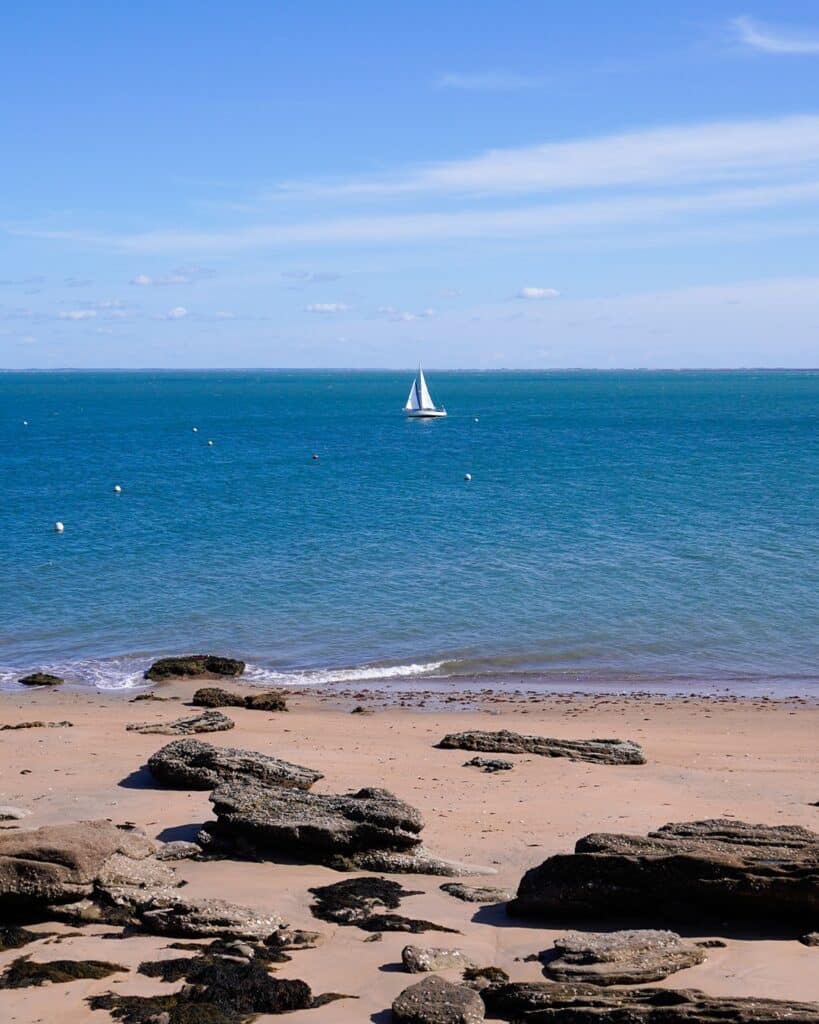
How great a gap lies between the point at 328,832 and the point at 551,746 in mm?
8251

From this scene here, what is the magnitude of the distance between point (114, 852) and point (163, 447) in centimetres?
9234

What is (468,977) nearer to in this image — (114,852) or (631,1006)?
(631,1006)

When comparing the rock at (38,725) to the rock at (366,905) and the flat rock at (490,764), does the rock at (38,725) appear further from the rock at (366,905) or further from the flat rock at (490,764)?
the rock at (366,905)

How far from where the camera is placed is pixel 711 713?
1070 inches

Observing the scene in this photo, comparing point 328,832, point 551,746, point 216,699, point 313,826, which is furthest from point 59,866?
point 216,699

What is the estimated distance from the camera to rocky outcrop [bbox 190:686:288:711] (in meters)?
26.9

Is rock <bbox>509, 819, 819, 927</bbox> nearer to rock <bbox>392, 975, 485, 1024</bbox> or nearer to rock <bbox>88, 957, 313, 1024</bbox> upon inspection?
rock <bbox>392, 975, 485, 1024</bbox>

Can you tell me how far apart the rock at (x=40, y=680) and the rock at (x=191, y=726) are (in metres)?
6.21

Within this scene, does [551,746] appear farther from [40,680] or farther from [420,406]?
[420,406]

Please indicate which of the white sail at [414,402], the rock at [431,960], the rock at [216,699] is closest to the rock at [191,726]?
the rock at [216,699]

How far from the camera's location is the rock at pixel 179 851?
1524 cm

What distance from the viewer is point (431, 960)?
39.4ft

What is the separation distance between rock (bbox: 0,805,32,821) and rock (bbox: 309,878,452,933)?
17.0 ft

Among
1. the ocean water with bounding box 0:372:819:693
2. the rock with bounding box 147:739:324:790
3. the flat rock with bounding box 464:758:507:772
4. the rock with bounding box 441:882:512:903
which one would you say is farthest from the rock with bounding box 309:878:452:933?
the ocean water with bounding box 0:372:819:693
